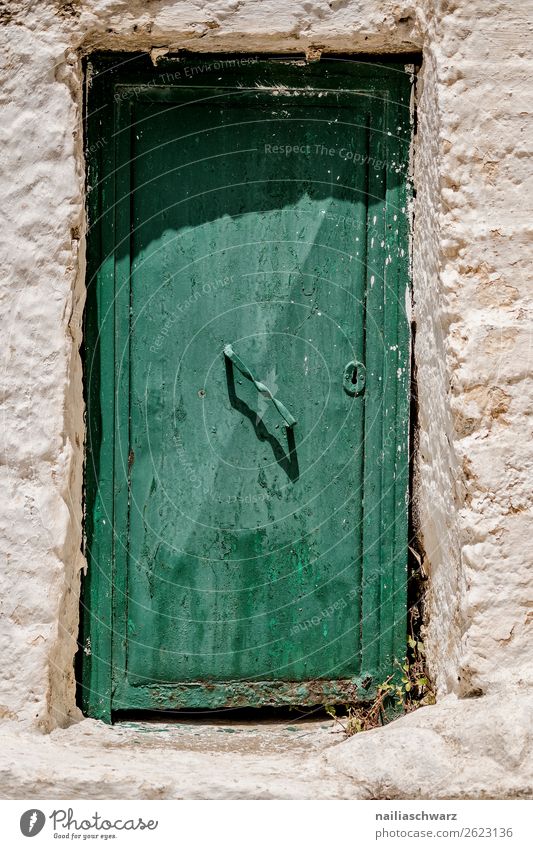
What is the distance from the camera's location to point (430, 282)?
293cm

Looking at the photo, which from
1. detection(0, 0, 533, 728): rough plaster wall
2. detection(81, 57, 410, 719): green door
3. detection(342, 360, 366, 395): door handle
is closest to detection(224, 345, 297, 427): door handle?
detection(81, 57, 410, 719): green door

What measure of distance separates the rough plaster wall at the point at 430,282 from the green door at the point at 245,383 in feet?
0.48

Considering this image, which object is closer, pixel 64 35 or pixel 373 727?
pixel 64 35

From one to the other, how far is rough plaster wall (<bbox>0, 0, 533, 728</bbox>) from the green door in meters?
0.15

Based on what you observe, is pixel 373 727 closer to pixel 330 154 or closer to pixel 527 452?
pixel 527 452

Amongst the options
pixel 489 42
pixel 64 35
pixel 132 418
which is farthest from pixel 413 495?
pixel 64 35

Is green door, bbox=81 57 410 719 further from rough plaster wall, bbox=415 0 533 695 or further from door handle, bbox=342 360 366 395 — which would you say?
rough plaster wall, bbox=415 0 533 695

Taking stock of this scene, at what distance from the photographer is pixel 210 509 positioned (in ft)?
10.1

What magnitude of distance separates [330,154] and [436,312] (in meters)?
0.61

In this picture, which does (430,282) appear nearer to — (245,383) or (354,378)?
(354,378)

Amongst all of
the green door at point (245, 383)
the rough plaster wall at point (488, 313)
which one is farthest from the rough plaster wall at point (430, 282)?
the green door at point (245, 383)

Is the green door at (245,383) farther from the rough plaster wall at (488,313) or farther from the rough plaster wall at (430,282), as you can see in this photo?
the rough plaster wall at (488,313)

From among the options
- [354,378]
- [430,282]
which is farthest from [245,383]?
[430,282]
